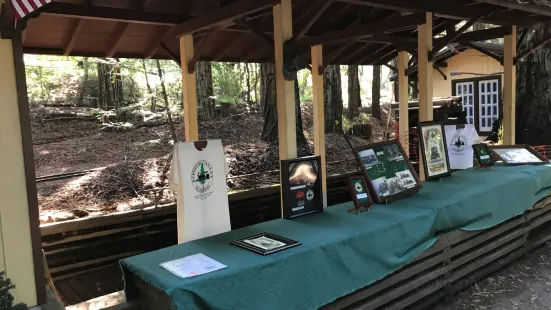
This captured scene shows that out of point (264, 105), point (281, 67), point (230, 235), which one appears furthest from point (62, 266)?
point (264, 105)

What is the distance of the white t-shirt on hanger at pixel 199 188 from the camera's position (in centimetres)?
394

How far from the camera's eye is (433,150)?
499cm

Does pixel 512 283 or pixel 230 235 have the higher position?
pixel 230 235

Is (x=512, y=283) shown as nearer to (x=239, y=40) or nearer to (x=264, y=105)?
(x=239, y=40)

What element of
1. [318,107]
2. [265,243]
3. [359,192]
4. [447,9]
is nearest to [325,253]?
[265,243]

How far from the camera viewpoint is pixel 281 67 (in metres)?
4.48

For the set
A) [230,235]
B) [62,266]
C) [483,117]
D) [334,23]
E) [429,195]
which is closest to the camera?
[230,235]

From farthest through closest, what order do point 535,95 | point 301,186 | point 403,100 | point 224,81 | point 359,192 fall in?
point 224,81
point 535,95
point 403,100
point 359,192
point 301,186

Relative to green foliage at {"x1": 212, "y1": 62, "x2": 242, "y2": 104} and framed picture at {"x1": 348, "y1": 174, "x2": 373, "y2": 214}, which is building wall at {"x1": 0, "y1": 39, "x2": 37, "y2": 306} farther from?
green foliage at {"x1": 212, "y1": 62, "x2": 242, "y2": 104}

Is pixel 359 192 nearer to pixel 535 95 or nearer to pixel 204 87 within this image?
pixel 535 95

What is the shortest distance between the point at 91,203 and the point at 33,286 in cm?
576

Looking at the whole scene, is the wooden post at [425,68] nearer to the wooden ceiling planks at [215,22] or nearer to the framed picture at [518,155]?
the wooden ceiling planks at [215,22]

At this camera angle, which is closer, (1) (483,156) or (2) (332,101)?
(1) (483,156)

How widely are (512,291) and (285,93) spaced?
9.90 feet
